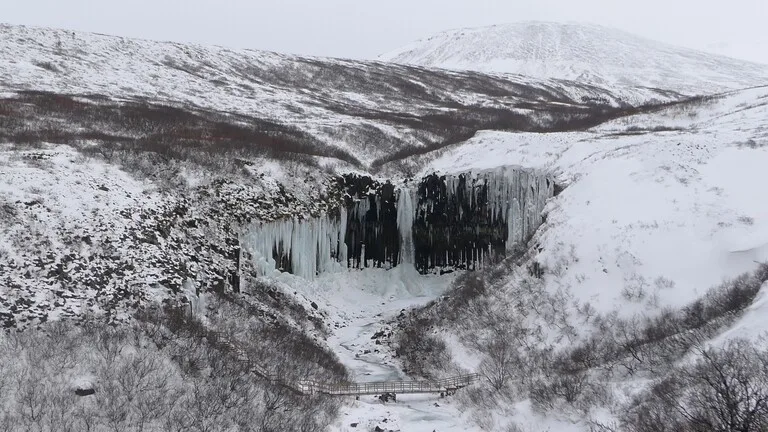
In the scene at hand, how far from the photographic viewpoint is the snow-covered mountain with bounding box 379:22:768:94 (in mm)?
101188

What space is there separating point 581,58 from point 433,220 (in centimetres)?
9428

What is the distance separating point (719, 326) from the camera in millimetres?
16125

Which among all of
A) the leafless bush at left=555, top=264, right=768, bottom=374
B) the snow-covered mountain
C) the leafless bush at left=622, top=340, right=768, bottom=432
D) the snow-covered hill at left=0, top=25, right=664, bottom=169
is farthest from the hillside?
the snow-covered mountain

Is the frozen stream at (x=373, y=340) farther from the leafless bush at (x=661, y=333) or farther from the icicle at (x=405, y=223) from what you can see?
the leafless bush at (x=661, y=333)

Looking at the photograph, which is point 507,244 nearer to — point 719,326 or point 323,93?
point 719,326

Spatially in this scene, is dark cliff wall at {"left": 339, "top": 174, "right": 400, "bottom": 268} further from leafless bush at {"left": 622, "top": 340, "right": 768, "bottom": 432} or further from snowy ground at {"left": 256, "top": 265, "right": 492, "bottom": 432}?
leafless bush at {"left": 622, "top": 340, "right": 768, "bottom": 432}

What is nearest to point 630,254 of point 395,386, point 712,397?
point 712,397

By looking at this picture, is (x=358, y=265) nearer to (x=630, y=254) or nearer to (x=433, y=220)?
(x=433, y=220)

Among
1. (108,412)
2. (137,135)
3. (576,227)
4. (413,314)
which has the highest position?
(137,135)

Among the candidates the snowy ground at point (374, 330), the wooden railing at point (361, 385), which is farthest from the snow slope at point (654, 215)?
the snowy ground at point (374, 330)

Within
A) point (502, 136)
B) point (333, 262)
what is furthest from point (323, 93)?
point (333, 262)

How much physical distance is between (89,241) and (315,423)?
1114 cm

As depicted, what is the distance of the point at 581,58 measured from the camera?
11300cm

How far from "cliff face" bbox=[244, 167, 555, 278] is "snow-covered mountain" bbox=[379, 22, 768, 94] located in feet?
231
